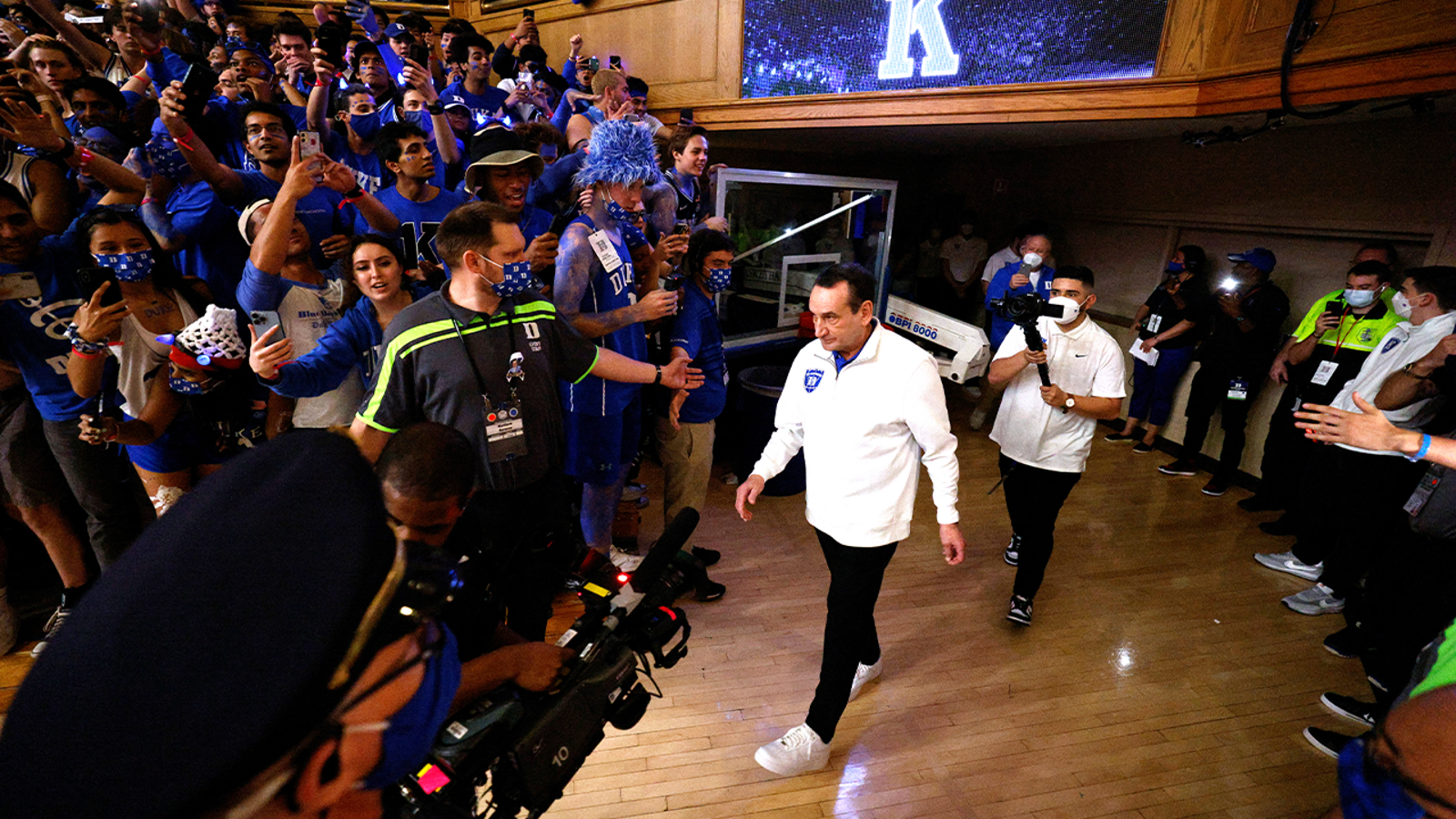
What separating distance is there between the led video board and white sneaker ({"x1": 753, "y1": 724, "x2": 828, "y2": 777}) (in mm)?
3765

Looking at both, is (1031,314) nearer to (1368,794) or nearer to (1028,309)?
(1028,309)

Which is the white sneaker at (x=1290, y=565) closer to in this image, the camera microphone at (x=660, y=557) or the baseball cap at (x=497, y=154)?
the camera microphone at (x=660, y=557)

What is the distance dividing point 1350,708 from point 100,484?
5245 mm

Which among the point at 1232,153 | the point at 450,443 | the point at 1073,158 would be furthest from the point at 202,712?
the point at 1073,158

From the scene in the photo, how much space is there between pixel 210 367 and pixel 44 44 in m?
2.47

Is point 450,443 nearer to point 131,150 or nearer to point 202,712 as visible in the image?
point 202,712

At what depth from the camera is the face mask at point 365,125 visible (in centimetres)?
375

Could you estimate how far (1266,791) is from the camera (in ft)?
7.88

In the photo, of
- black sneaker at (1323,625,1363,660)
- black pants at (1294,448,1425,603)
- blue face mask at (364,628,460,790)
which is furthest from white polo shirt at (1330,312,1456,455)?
blue face mask at (364,628,460,790)

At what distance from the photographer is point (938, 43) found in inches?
162

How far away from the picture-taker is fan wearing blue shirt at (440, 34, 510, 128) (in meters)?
4.74

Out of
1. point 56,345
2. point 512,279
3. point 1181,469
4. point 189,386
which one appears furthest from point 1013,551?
point 56,345

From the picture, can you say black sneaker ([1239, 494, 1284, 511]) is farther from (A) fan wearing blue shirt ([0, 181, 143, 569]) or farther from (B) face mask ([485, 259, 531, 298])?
(A) fan wearing blue shirt ([0, 181, 143, 569])

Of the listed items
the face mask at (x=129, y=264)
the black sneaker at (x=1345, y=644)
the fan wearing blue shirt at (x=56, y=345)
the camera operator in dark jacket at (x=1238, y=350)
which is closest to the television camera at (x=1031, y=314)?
the black sneaker at (x=1345, y=644)
